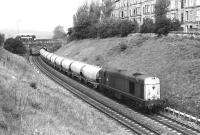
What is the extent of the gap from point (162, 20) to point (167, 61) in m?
15.8

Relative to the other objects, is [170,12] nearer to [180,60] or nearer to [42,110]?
[180,60]

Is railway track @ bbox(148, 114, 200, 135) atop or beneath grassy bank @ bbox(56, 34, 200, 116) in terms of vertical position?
beneath

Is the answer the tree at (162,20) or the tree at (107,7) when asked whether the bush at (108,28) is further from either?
the tree at (162,20)

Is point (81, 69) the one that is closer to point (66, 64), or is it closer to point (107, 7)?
point (66, 64)

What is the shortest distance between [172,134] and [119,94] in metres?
11.0

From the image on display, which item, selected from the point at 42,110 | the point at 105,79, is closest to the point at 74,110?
the point at 42,110

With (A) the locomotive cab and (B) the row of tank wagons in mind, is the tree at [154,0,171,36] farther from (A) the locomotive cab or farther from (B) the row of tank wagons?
(A) the locomotive cab

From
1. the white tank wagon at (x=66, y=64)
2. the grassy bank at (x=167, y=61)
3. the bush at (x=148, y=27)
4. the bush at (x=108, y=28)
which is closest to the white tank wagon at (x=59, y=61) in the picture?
the white tank wagon at (x=66, y=64)

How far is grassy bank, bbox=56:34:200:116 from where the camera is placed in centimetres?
3094

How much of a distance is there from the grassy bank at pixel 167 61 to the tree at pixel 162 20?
1.65 metres

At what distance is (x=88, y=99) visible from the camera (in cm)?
3634

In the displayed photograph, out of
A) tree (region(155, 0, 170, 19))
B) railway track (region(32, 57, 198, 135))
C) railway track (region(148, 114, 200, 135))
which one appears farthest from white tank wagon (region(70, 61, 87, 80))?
railway track (region(148, 114, 200, 135))

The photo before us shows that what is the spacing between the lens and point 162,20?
55.5m

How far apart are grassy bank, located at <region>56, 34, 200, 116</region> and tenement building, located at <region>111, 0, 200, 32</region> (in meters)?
8.25
